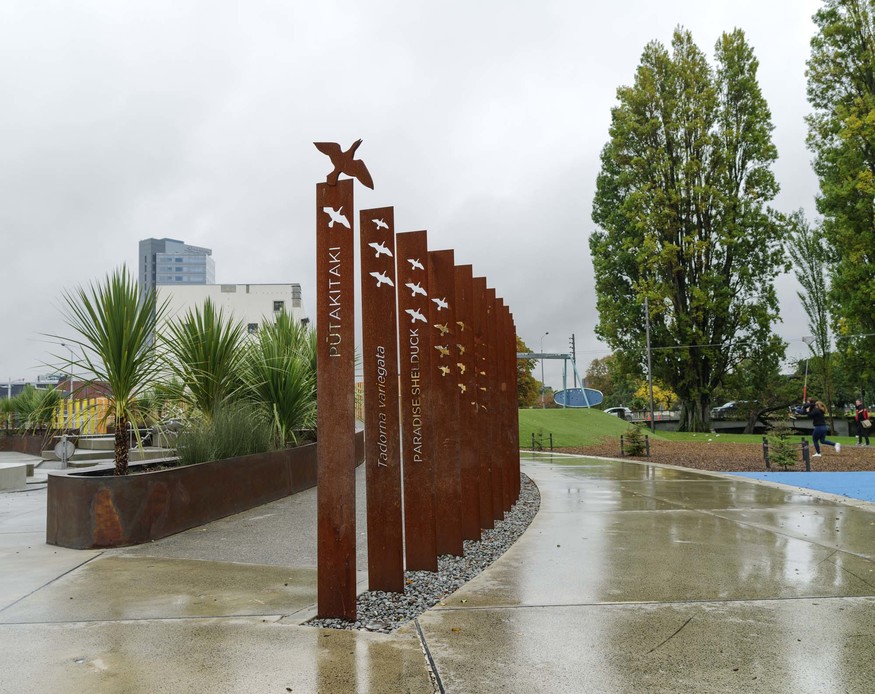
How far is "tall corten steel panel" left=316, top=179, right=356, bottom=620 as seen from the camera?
459 cm

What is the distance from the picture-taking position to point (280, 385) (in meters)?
11.9

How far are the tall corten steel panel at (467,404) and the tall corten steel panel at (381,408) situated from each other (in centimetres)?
187

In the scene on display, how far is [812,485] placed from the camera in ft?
40.8

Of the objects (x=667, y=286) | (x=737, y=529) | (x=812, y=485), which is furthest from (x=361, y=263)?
(x=667, y=286)

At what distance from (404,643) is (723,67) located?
39173mm

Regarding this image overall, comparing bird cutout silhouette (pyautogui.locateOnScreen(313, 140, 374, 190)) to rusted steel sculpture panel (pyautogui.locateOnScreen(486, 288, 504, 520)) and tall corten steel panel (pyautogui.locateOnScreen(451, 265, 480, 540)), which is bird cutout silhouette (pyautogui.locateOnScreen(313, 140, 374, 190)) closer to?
tall corten steel panel (pyautogui.locateOnScreen(451, 265, 480, 540))

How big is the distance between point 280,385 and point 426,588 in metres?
7.01

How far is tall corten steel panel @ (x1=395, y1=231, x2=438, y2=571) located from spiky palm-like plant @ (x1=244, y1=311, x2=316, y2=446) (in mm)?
5246

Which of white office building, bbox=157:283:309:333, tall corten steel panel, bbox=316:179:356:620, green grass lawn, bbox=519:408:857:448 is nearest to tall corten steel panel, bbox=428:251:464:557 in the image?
tall corten steel panel, bbox=316:179:356:620

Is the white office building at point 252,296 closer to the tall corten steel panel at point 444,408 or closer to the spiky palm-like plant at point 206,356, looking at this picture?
the spiky palm-like plant at point 206,356

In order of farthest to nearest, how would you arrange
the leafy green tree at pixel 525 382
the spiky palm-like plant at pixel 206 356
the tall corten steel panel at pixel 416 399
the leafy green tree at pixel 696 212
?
1. the leafy green tree at pixel 525 382
2. the leafy green tree at pixel 696 212
3. the spiky palm-like plant at pixel 206 356
4. the tall corten steel panel at pixel 416 399

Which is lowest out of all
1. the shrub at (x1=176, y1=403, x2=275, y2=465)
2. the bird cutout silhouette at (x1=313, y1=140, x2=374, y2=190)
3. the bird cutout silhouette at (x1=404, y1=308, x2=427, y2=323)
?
the shrub at (x1=176, y1=403, x2=275, y2=465)

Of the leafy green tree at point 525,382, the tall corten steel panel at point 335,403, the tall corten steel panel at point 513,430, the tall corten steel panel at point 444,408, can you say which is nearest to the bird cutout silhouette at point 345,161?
the tall corten steel panel at point 335,403

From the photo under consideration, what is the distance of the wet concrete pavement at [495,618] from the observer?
3.55 meters
